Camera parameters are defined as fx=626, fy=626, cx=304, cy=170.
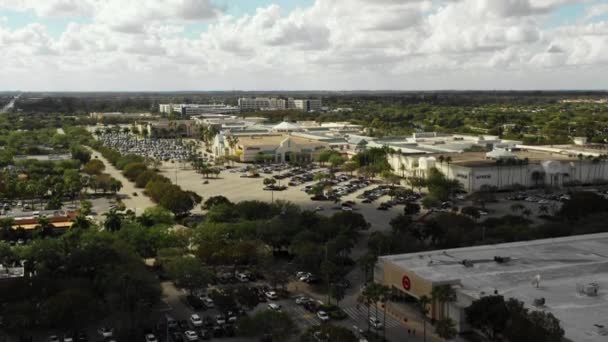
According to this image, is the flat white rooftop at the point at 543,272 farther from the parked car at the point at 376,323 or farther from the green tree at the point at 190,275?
the green tree at the point at 190,275

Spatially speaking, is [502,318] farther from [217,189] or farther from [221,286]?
[217,189]

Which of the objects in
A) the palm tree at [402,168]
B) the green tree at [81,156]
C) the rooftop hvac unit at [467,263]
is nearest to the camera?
the rooftop hvac unit at [467,263]

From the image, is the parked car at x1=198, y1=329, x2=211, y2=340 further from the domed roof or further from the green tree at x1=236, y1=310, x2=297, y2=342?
the domed roof

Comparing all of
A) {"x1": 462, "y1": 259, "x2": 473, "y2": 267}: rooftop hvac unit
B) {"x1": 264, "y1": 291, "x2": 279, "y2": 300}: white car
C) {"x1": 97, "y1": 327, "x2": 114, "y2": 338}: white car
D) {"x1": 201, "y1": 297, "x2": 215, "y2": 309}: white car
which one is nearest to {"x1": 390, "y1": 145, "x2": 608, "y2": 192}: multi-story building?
{"x1": 462, "y1": 259, "x2": 473, "y2": 267}: rooftop hvac unit

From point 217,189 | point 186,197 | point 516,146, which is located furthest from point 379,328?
point 516,146

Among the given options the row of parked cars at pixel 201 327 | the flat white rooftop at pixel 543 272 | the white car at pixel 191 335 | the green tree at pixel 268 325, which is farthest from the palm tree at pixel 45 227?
the flat white rooftop at pixel 543 272

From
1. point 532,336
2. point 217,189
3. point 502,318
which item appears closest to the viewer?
point 532,336

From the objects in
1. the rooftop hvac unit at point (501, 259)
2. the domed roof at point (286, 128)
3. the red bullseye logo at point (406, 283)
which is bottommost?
the red bullseye logo at point (406, 283)
